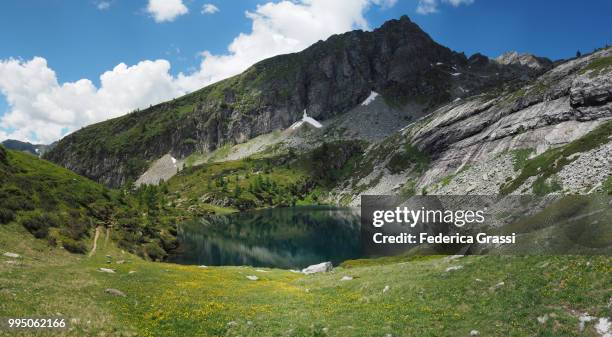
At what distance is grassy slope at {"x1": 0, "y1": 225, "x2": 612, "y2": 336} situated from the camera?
877 inches

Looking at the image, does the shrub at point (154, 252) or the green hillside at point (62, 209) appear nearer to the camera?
the green hillside at point (62, 209)

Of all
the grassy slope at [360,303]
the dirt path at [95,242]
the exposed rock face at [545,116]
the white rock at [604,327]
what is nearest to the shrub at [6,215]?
the dirt path at [95,242]

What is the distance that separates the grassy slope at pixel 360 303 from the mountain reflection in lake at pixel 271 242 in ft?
215

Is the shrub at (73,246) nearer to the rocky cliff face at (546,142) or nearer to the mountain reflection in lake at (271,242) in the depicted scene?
the mountain reflection in lake at (271,242)

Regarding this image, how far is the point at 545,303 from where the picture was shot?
74.3 feet

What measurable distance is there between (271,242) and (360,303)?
109779 mm

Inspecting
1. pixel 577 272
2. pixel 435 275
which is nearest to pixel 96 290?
pixel 435 275

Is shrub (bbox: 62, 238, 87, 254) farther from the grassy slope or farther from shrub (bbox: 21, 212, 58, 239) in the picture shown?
the grassy slope

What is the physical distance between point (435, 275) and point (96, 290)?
93.3 feet

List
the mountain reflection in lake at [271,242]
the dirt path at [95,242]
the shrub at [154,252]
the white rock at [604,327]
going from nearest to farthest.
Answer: the white rock at [604,327]
the dirt path at [95,242]
the shrub at [154,252]
the mountain reflection in lake at [271,242]

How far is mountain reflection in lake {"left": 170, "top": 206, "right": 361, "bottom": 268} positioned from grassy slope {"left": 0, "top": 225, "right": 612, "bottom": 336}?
65.4m

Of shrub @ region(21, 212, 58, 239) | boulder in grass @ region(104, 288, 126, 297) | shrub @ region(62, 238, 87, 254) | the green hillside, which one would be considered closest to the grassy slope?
boulder in grass @ region(104, 288, 126, 297)

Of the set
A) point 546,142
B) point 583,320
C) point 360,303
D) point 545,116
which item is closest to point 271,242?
point 546,142

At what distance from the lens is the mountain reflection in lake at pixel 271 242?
348ft
